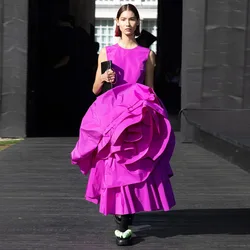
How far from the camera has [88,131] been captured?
4.74 metres

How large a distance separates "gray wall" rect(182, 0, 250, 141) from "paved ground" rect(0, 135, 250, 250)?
260 centimetres

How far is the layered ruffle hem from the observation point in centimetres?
463

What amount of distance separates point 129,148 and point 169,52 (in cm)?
1785

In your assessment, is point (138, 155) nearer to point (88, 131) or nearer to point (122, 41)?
point (88, 131)

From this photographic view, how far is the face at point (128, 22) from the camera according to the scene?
4797 mm

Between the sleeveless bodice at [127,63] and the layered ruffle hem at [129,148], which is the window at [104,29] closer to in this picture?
the sleeveless bodice at [127,63]

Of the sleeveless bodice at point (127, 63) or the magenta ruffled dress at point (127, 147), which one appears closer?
Answer: the magenta ruffled dress at point (127, 147)

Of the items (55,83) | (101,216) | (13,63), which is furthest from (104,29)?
(101,216)

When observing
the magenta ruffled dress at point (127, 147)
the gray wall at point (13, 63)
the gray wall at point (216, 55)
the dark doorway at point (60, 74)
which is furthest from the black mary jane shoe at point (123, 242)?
the dark doorway at point (60, 74)

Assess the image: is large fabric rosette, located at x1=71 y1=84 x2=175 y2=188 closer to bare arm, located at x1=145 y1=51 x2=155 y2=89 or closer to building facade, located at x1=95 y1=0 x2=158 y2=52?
bare arm, located at x1=145 y1=51 x2=155 y2=89

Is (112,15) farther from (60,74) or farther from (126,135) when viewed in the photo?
(126,135)

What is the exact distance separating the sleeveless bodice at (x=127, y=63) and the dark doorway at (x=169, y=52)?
15.2 m

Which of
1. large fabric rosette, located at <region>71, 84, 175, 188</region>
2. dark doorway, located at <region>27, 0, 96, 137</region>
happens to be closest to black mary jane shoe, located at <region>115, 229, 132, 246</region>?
large fabric rosette, located at <region>71, 84, 175, 188</region>

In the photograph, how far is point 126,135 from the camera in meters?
4.67
